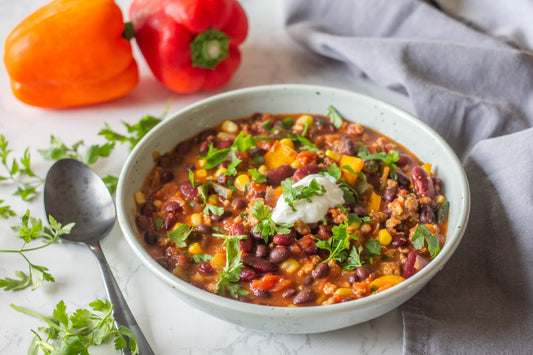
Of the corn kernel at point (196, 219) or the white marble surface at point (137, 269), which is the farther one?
the corn kernel at point (196, 219)

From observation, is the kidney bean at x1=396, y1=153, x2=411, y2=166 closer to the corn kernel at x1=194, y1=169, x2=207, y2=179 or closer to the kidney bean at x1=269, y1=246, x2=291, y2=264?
the kidney bean at x1=269, y1=246, x2=291, y2=264

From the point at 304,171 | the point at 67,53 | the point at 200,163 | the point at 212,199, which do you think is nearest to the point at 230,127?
the point at 200,163

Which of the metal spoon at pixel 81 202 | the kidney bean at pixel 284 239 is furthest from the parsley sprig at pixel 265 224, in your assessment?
the metal spoon at pixel 81 202

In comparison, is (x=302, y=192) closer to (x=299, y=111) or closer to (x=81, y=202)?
(x=299, y=111)

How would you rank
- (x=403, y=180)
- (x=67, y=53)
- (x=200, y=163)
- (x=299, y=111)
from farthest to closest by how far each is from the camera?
(x=67, y=53) < (x=299, y=111) < (x=200, y=163) < (x=403, y=180)

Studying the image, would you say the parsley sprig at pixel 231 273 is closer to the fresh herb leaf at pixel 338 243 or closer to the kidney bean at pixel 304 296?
the kidney bean at pixel 304 296
